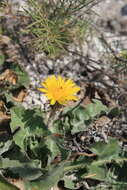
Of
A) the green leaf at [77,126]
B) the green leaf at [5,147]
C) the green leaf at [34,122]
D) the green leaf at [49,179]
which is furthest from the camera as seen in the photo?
the green leaf at [77,126]

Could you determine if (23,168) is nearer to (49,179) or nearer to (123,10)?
(49,179)

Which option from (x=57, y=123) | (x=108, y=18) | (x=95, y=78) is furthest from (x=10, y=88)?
(x=108, y=18)

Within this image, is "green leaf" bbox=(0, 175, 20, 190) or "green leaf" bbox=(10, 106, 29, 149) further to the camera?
"green leaf" bbox=(10, 106, 29, 149)

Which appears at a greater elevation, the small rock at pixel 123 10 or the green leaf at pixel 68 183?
the small rock at pixel 123 10

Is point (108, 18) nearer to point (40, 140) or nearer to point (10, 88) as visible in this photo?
point (10, 88)

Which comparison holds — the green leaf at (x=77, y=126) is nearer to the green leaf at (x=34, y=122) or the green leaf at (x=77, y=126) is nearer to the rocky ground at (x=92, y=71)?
the rocky ground at (x=92, y=71)

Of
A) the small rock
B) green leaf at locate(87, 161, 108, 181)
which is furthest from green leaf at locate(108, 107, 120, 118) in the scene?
the small rock

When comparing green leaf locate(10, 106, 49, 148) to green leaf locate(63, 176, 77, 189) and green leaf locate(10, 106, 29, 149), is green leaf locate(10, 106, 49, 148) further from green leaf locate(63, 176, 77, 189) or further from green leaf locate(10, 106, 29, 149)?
green leaf locate(63, 176, 77, 189)

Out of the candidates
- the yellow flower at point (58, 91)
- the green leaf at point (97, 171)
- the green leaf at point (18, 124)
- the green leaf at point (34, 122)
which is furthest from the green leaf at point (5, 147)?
the green leaf at point (97, 171)
